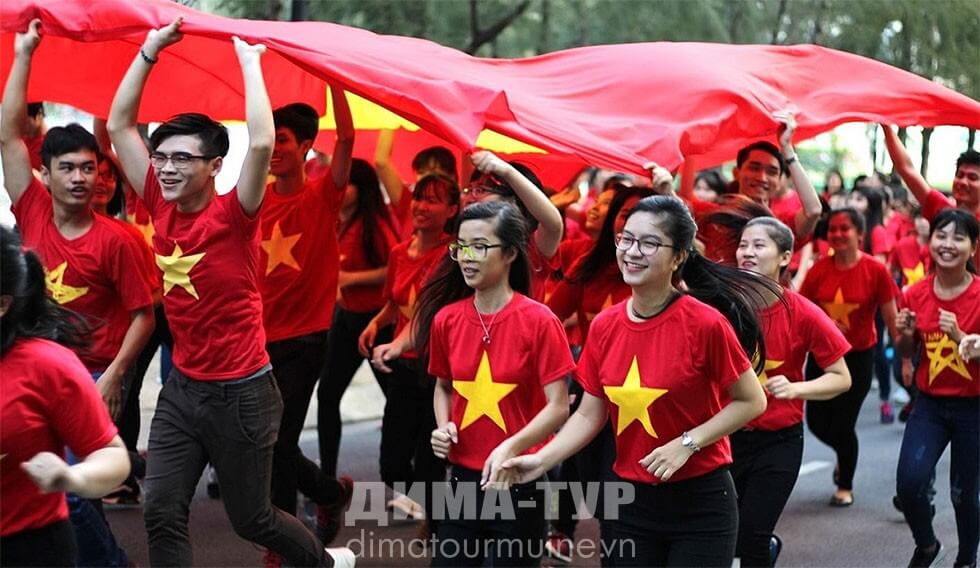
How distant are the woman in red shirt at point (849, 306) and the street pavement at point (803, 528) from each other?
18.8 inches

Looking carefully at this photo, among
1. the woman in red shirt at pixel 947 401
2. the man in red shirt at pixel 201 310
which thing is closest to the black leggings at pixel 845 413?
the woman in red shirt at pixel 947 401

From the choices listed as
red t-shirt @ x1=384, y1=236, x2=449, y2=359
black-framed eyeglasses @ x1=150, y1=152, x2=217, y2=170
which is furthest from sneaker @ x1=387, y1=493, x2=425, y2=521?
black-framed eyeglasses @ x1=150, y1=152, x2=217, y2=170

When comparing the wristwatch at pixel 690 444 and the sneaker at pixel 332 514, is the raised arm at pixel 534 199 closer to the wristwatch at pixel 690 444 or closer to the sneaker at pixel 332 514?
the wristwatch at pixel 690 444

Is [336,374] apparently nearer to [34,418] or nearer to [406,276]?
[406,276]

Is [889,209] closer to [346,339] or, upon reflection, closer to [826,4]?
[826,4]

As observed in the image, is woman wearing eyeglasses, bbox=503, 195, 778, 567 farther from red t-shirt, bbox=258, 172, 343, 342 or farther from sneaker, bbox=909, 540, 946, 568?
sneaker, bbox=909, 540, 946, 568

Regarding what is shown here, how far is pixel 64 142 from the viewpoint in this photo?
18.6 feet

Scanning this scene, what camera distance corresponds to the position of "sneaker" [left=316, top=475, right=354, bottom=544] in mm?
6691

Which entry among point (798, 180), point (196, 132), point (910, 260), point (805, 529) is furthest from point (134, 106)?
point (910, 260)

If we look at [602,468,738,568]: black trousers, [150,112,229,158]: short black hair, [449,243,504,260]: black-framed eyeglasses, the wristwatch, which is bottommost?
[602,468,738,568]: black trousers

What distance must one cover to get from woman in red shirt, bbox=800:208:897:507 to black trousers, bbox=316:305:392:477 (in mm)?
2726

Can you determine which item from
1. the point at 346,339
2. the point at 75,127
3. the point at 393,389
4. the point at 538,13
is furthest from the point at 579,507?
the point at 538,13

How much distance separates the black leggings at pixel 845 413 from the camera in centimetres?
824

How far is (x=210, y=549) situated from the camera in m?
7.09
